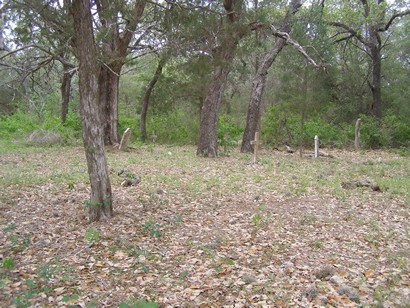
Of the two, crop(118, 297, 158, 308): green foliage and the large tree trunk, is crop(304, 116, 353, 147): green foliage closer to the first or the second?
the large tree trunk

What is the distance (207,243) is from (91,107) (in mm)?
2670

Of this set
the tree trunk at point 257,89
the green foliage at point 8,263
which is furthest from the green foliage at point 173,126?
the green foliage at point 8,263

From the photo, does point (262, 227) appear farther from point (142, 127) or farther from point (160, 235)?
point (142, 127)

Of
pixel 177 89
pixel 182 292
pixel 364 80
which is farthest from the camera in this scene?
pixel 364 80

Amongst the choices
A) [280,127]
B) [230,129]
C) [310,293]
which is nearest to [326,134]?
[280,127]

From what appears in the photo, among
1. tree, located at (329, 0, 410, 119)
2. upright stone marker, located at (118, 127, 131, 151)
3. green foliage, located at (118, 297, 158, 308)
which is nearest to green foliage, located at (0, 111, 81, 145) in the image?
upright stone marker, located at (118, 127, 131, 151)

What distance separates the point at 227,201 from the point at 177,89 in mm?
14163

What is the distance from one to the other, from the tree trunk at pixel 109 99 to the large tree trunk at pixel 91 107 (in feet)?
32.1

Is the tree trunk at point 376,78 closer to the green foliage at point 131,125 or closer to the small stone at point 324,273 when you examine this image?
the green foliage at point 131,125

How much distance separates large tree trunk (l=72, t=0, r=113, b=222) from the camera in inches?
220

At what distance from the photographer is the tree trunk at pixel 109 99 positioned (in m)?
15.6

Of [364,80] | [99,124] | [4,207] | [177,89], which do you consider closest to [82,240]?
[99,124]

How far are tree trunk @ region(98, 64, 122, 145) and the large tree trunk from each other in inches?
385

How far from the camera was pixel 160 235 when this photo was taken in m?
5.92
